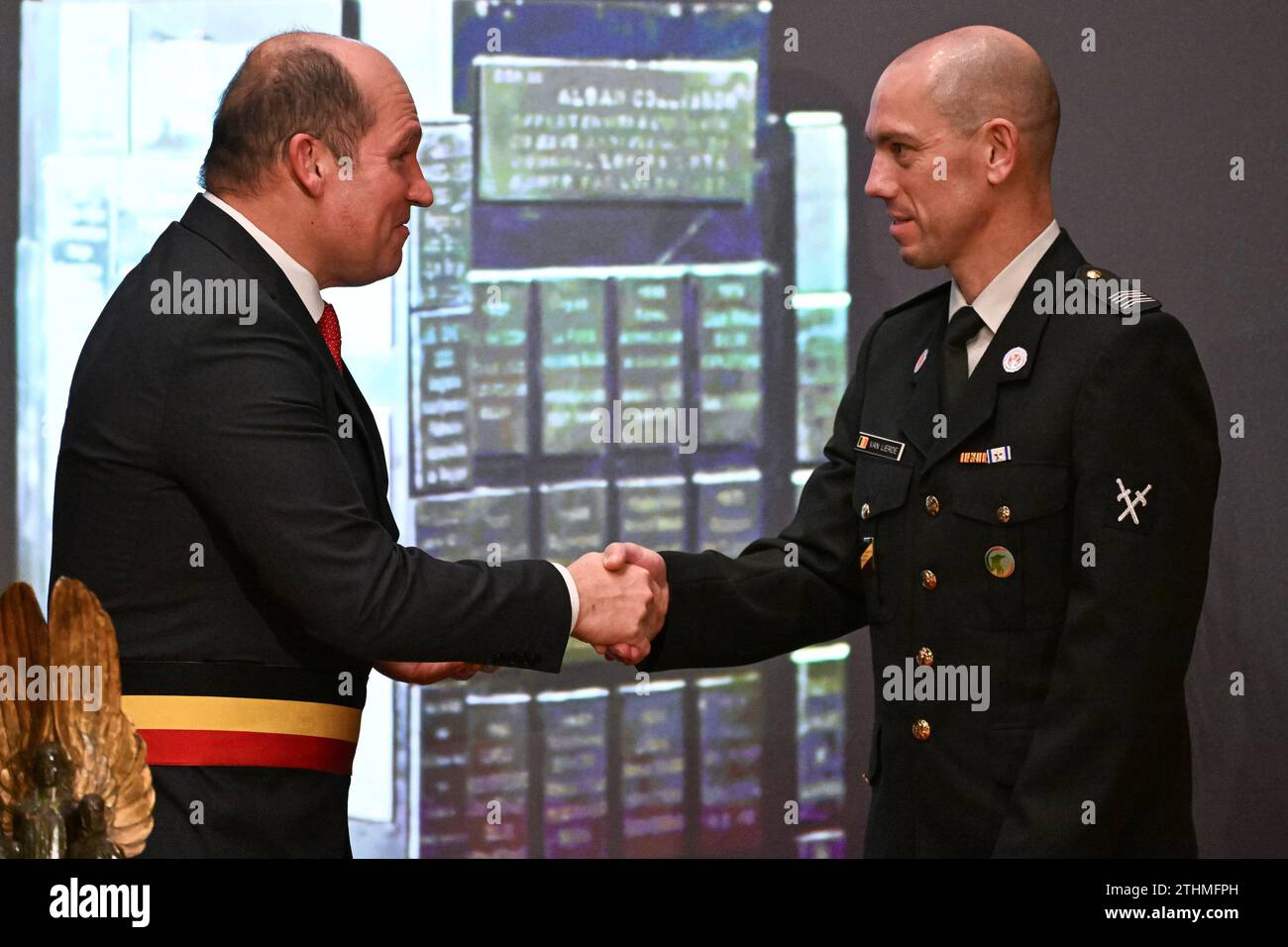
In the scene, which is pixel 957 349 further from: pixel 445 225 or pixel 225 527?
pixel 445 225

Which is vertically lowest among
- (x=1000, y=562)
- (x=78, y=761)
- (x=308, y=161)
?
(x=78, y=761)

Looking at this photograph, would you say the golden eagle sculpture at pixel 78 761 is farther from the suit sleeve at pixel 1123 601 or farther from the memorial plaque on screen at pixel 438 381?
the memorial plaque on screen at pixel 438 381

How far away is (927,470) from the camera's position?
236cm

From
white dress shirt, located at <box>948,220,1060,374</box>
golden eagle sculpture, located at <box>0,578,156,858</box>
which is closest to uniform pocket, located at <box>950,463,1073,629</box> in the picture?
white dress shirt, located at <box>948,220,1060,374</box>

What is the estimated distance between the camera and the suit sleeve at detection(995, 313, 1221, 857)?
6.89ft

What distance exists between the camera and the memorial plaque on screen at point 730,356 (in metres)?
3.79

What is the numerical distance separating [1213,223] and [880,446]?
157 centimetres

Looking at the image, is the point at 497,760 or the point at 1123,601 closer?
the point at 1123,601

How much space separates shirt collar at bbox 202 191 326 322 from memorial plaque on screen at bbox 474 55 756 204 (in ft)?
4.95

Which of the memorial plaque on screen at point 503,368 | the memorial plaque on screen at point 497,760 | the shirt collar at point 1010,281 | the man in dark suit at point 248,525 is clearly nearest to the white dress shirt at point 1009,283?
the shirt collar at point 1010,281

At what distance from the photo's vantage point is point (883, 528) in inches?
96.0

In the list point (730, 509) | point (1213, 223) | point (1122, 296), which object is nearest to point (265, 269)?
point (1122, 296)

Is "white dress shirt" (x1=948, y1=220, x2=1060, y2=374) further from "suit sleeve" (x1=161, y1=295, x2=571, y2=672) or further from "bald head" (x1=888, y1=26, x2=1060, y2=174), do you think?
"suit sleeve" (x1=161, y1=295, x2=571, y2=672)

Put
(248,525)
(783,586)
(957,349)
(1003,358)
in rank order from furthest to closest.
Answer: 1. (783,586)
2. (957,349)
3. (1003,358)
4. (248,525)
